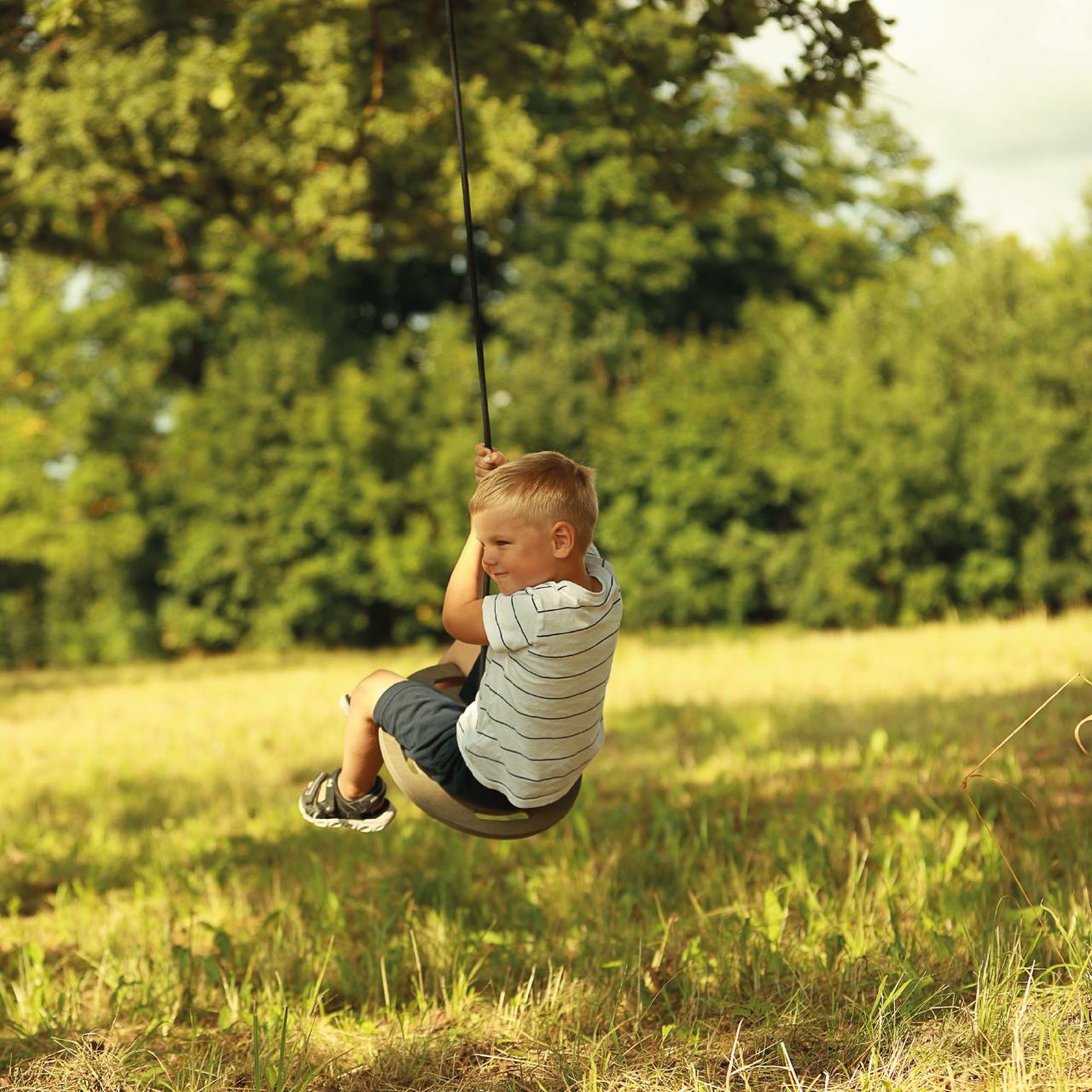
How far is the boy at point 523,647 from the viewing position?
3178mm

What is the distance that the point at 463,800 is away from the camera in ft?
11.1

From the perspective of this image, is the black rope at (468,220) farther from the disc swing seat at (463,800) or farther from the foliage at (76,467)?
the foliage at (76,467)

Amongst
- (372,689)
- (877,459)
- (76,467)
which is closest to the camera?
(372,689)

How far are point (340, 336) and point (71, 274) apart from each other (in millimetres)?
5941

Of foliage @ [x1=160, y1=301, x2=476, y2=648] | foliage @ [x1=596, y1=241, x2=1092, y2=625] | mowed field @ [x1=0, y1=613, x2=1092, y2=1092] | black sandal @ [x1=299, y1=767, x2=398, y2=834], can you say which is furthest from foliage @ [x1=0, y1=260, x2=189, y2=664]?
black sandal @ [x1=299, y1=767, x2=398, y2=834]

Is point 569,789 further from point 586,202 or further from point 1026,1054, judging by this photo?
point 586,202

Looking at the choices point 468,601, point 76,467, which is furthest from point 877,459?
point 468,601

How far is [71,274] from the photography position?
23953 mm

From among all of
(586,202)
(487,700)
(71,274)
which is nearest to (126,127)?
(487,700)

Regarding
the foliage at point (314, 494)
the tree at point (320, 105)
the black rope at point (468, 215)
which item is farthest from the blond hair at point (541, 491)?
the foliage at point (314, 494)

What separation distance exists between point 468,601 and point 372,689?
565 mm

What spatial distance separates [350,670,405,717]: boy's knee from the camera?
3629 millimetres

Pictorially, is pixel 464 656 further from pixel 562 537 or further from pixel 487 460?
pixel 562 537

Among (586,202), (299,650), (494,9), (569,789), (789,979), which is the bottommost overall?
(299,650)
